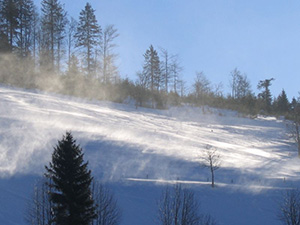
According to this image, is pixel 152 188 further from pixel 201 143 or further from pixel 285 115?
pixel 285 115

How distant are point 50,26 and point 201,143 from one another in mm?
30423

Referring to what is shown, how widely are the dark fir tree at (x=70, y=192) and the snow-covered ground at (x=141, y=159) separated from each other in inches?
128

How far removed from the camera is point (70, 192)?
30.2ft

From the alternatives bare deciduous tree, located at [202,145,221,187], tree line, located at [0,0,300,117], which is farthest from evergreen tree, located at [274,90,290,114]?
bare deciduous tree, located at [202,145,221,187]

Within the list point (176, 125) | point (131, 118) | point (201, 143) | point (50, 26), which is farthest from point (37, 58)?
point (201, 143)

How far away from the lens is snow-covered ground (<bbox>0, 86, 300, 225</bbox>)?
47.0 feet

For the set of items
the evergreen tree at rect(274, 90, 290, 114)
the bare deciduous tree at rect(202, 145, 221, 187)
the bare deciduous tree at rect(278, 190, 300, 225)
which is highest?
the evergreen tree at rect(274, 90, 290, 114)

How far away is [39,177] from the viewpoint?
13.9 metres

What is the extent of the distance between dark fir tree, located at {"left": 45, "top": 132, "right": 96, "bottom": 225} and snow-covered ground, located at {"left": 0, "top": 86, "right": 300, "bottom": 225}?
3.26m

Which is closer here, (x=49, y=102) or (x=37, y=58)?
(x=49, y=102)

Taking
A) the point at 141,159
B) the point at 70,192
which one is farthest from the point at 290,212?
the point at 70,192

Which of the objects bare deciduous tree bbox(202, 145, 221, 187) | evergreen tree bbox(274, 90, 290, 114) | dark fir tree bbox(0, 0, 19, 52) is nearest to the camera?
bare deciduous tree bbox(202, 145, 221, 187)

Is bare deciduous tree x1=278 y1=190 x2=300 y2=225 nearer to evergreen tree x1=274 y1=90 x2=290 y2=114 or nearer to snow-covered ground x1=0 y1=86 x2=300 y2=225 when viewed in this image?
snow-covered ground x1=0 y1=86 x2=300 y2=225

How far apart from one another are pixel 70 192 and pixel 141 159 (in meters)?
9.82
